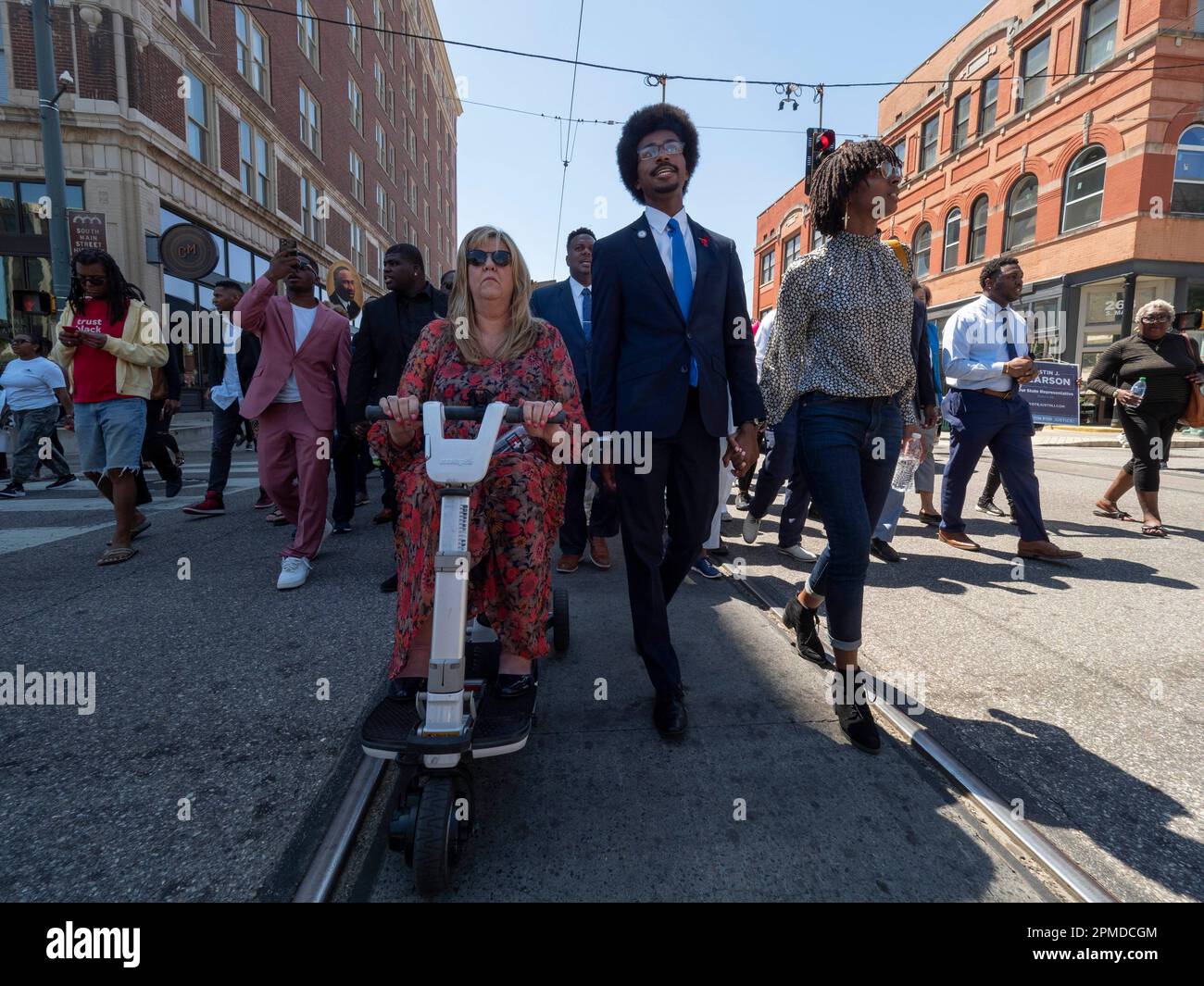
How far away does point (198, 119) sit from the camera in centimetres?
1744

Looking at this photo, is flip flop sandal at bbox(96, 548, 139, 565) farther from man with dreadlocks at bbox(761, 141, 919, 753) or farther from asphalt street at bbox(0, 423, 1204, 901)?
man with dreadlocks at bbox(761, 141, 919, 753)

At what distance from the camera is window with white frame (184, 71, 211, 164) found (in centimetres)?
1692

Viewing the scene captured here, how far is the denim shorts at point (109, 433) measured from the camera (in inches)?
189

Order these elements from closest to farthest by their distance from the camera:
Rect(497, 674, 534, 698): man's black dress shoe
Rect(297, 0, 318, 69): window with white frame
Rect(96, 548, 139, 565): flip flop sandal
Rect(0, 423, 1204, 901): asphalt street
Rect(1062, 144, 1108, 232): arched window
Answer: Rect(0, 423, 1204, 901): asphalt street < Rect(497, 674, 534, 698): man's black dress shoe < Rect(96, 548, 139, 565): flip flop sandal < Rect(1062, 144, 1108, 232): arched window < Rect(297, 0, 318, 69): window with white frame

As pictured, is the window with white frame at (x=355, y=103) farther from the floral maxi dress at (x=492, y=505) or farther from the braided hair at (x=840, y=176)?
the floral maxi dress at (x=492, y=505)

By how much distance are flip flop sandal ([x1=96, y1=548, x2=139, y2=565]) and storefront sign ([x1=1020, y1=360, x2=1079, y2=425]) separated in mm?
11868

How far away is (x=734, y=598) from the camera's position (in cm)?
430

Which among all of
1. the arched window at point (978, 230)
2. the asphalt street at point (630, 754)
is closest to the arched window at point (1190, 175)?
the arched window at point (978, 230)

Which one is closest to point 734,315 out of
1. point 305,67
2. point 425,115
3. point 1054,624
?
point 1054,624

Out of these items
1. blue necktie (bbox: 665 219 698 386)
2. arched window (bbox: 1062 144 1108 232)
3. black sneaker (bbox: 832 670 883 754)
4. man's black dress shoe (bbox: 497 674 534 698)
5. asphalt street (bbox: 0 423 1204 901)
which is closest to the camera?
asphalt street (bbox: 0 423 1204 901)

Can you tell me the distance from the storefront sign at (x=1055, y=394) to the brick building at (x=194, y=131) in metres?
14.9

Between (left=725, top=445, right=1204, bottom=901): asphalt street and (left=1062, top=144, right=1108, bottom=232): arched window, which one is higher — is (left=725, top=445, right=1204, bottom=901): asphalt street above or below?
below

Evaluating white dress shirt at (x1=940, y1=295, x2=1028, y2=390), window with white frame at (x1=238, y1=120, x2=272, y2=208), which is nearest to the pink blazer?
white dress shirt at (x1=940, y1=295, x2=1028, y2=390)
